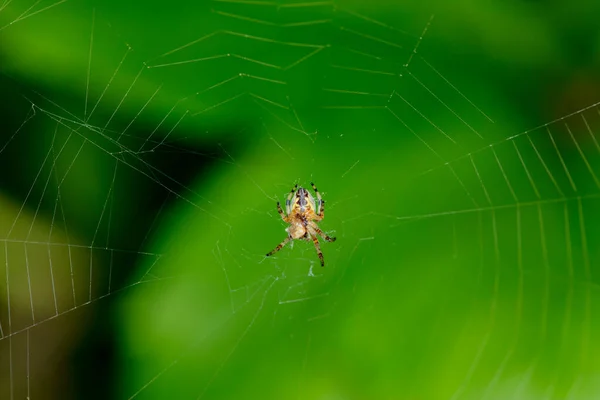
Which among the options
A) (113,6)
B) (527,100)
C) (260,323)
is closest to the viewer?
(113,6)

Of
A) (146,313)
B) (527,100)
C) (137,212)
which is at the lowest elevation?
(146,313)

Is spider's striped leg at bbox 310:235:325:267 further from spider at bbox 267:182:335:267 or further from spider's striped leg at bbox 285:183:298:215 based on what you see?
spider's striped leg at bbox 285:183:298:215

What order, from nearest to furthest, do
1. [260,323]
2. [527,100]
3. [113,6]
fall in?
[113,6]
[527,100]
[260,323]

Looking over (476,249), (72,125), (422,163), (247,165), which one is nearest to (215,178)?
(247,165)

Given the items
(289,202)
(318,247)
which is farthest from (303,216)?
(318,247)

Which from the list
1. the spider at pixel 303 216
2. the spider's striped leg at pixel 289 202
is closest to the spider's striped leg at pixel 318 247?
the spider at pixel 303 216

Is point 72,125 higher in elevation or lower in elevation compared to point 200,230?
higher

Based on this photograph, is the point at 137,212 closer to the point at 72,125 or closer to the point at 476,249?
the point at 72,125
